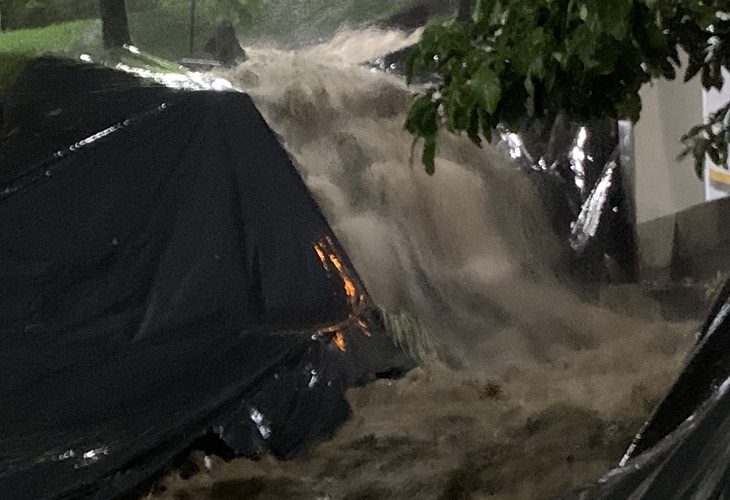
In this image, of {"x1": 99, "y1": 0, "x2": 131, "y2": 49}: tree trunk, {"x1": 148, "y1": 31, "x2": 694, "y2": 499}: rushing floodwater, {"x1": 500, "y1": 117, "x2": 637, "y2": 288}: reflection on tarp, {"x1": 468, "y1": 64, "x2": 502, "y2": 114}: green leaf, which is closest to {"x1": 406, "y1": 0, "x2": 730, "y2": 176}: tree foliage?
{"x1": 468, "y1": 64, "x2": 502, "y2": 114}: green leaf

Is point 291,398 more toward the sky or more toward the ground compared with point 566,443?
more toward the sky

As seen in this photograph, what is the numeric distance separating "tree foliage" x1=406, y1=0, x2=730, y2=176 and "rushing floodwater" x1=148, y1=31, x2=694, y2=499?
699 mm

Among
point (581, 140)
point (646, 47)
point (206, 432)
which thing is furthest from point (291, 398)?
point (581, 140)

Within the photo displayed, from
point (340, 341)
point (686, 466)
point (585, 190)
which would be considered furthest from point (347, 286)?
point (686, 466)

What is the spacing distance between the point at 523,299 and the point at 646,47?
1460 millimetres

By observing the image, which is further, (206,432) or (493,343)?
(493,343)

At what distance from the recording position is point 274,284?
1.74 meters

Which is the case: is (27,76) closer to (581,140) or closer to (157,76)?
(157,76)

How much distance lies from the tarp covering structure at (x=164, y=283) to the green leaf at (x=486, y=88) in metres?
0.88

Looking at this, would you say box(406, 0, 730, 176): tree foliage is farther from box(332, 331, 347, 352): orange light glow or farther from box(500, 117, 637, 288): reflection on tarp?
box(500, 117, 637, 288): reflection on tarp

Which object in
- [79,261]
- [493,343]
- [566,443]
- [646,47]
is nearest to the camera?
[646,47]

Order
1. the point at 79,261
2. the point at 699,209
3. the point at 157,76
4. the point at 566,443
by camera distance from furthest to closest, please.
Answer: the point at 699,209 < the point at 157,76 < the point at 79,261 < the point at 566,443

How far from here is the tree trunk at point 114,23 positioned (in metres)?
1.91

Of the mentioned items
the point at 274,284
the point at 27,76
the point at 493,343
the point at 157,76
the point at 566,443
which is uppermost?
the point at 27,76
